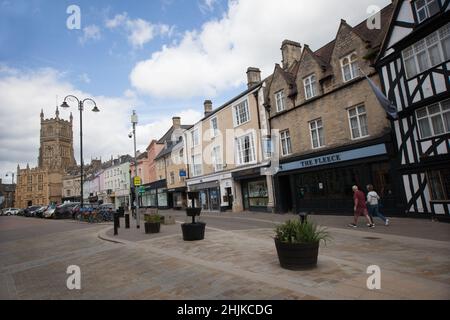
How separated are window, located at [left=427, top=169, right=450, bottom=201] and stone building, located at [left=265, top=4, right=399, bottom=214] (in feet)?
5.37

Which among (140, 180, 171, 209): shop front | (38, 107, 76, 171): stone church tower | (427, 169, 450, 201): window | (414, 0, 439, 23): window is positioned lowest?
(427, 169, 450, 201): window

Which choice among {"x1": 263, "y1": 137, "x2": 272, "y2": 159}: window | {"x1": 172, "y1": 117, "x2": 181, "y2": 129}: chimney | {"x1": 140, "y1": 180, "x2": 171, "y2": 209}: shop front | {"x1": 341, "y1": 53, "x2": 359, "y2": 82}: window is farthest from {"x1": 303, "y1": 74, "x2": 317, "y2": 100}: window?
{"x1": 172, "y1": 117, "x2": 181, "y2": 129}: chimney

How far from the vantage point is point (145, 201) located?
4812cm

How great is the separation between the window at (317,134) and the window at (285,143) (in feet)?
6.91

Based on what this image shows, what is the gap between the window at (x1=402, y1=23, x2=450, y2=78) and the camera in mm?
11977

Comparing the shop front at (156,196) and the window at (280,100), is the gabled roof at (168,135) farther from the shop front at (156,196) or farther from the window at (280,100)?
the window at (280,100)

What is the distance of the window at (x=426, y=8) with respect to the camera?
12.4m

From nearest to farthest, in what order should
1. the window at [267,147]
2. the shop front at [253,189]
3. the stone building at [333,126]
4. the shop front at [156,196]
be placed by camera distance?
the stone building at [333,126] < the window at [267,147] < the shop front at [253,189] < the shop front at [156,196]

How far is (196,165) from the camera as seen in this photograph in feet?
105

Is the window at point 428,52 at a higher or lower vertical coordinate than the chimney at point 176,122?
lower

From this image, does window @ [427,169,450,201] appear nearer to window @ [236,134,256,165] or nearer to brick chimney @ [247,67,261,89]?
window @ [236,134,256,165]

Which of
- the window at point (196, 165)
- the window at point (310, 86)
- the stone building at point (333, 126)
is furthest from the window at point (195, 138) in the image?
the window at point (310, 86)
